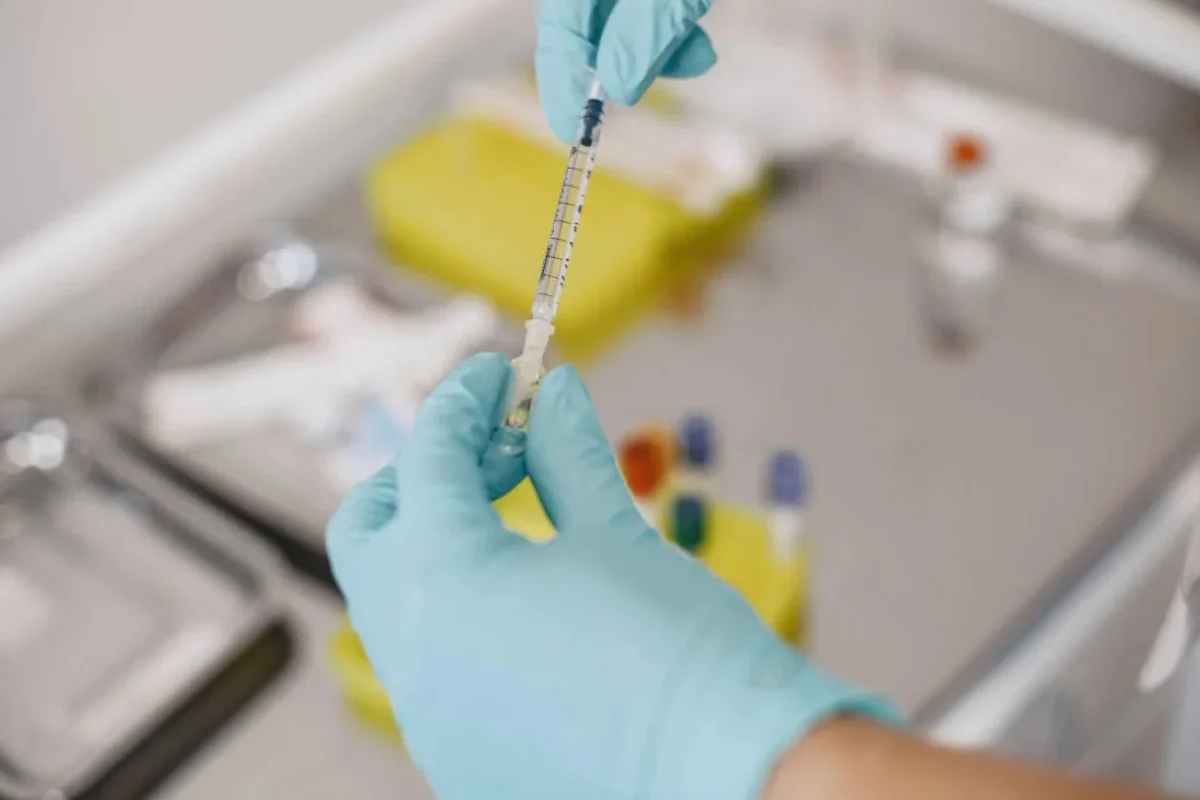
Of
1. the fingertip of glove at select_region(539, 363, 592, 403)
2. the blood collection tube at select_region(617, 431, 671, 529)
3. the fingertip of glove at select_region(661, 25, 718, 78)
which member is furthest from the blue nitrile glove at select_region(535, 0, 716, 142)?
the blood collection tube at select_region(617, 431, 671, 529)

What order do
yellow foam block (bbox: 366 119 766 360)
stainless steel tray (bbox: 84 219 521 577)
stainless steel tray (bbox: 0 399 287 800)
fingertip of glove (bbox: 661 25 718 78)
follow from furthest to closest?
yellow foam block (bbox: 366 119 766 360) → stainless steel tray (bbox: 84 219 521 577) → stainless steel tray (bbox: 0 399 287 800) → fingertip of glove (bbox: 661 25 718 78)

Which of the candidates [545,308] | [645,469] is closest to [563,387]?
[545,308]

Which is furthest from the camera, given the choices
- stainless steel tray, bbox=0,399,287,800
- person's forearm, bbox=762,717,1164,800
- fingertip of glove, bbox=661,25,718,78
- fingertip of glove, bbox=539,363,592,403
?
stainless steel tray, bbox=0,399,287,800

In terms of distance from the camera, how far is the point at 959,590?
1.01 metres

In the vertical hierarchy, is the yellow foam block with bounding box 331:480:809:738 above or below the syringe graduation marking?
below

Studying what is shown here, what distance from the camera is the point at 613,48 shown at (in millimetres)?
686

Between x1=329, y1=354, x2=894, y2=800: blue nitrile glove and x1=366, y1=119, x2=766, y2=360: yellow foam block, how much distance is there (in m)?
0.54

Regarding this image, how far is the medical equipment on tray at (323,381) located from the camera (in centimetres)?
111

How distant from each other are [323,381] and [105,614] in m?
0.27

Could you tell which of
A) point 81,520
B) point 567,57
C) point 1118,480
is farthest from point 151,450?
point 1118,480

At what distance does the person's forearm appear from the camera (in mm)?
445

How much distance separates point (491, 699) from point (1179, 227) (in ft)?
Result: 3.35

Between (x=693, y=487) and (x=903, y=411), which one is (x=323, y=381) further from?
(x=903, y=411)

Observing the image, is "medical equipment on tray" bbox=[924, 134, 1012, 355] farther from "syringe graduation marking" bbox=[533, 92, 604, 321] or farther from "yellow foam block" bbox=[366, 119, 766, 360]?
"syringe graduation marking" bbox=[533, 92, 604, 321]
